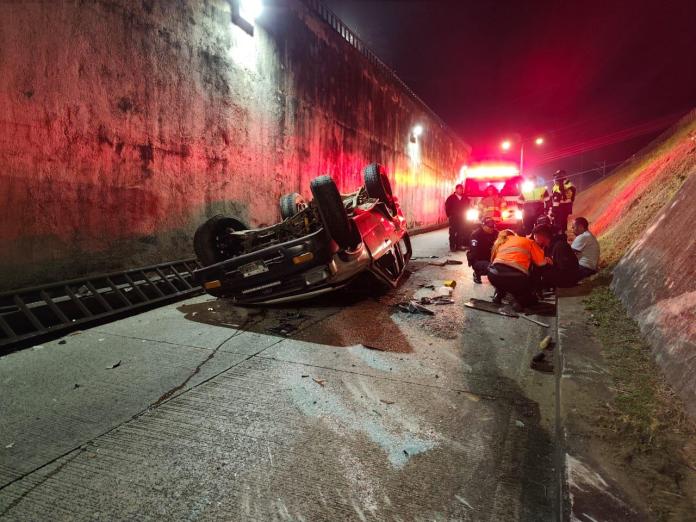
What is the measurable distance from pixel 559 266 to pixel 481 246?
5.09ft

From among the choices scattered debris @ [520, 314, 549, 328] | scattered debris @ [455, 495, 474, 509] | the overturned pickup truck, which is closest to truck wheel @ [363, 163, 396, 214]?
the overturned pickup truck

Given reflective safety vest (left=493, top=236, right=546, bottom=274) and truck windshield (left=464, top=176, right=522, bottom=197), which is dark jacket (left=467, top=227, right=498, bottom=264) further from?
truck windshield (left=464, top=176, right=522, bottom=197)

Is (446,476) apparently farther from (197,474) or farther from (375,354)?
(375,354)

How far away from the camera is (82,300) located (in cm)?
488

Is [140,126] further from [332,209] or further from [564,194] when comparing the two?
[564,194]

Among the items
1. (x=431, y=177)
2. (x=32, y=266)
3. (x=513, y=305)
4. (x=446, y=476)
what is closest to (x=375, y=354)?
(x=446, y=476)

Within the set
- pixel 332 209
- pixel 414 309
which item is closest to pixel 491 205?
pixel 414 309

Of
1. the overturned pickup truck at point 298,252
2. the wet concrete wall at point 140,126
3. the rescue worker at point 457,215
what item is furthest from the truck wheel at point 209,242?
the rescue worker at point 457,215

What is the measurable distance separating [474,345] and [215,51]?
705 centimetres

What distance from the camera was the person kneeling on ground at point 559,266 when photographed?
5570 millimetres

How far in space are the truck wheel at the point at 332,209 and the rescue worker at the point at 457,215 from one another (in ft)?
23.8

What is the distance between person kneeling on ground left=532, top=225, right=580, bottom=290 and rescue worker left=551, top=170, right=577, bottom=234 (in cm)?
564

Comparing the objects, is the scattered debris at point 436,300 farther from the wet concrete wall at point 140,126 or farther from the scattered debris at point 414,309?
the wet concrete wall at point 140,126

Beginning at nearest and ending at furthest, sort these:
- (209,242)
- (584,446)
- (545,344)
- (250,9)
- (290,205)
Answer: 1. (584,446)
2. (545,344)
3. (209,242)
4. (290,205)
5. (250,9)
